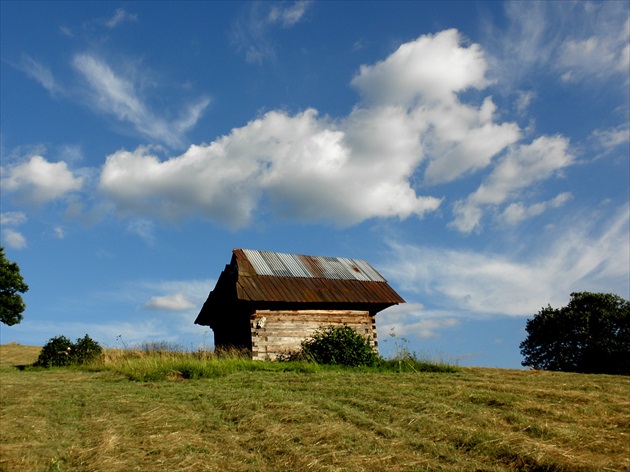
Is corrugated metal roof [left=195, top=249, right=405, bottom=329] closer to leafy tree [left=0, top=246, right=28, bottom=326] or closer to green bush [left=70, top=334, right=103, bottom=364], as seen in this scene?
green bush [left=70, top=334, right=103, bottom=364]

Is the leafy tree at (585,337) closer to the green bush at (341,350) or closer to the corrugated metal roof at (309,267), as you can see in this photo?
the corrugated metal roof at (309,267)

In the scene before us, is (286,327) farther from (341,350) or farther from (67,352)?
(67,352)

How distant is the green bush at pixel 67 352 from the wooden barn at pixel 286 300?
5.98 meters

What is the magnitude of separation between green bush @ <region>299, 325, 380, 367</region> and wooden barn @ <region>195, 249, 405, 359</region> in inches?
68.1

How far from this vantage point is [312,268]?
84.3ft

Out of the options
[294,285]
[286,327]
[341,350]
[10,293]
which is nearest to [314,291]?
[294,285]

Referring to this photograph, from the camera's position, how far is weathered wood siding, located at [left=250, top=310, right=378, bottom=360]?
21359 mm

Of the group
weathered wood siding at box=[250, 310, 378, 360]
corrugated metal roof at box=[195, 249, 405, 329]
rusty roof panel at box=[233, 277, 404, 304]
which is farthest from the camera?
corrugated metal roof at box=[195, 249, 405, 329]

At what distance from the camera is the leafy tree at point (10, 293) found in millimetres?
38250

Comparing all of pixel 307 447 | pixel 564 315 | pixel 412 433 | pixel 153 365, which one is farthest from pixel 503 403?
pixel 564 315

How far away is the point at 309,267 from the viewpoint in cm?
2572

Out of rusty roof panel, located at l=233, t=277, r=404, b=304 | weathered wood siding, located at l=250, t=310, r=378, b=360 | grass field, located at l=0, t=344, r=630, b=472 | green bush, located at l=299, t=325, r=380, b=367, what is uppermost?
rusty roof panel, located at l=233, t=277, r=404, b=304

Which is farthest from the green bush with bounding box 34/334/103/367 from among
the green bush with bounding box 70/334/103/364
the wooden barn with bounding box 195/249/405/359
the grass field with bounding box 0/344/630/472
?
the grass field with bounding box 0/344/630/472

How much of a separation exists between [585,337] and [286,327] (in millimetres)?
20947
